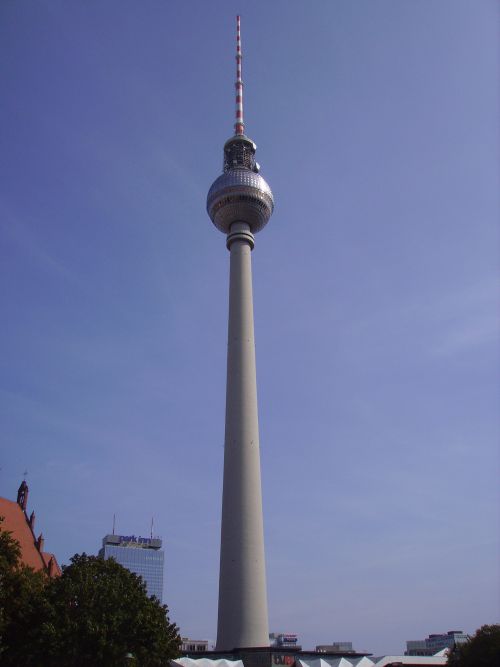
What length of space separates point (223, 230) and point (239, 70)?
2772 cm

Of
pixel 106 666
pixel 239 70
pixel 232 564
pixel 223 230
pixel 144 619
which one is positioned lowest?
pixel 106 666

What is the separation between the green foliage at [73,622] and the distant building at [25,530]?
33.4 m

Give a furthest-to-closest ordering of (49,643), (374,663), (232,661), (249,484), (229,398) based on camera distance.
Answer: (229,398)
(249,484)
(374,663)
(232,661)
(49,643)

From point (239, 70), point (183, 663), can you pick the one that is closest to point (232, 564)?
point (183, 663)

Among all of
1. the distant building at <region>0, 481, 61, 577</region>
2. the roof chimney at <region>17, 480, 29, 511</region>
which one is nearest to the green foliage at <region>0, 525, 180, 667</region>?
the distant building at <region>0, 481, 61, 577</region>

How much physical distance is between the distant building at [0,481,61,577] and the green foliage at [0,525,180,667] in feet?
109

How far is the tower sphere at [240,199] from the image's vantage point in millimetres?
94438

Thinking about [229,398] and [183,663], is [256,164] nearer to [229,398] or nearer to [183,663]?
[229,398]

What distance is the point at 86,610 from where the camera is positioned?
44.6 m

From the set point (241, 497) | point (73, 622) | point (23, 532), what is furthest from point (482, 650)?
point (23, 532)

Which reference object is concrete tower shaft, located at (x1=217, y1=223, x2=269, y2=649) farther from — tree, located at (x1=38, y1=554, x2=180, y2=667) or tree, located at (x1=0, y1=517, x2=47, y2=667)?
tree, located at (x1=0, y1=517, x2=47, y2=667)

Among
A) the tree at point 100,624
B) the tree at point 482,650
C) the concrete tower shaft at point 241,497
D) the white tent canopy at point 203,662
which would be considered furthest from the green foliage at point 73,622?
the concrete tower shaft at point 241,497

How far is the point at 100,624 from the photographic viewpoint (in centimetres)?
4366

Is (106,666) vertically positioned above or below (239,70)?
below
